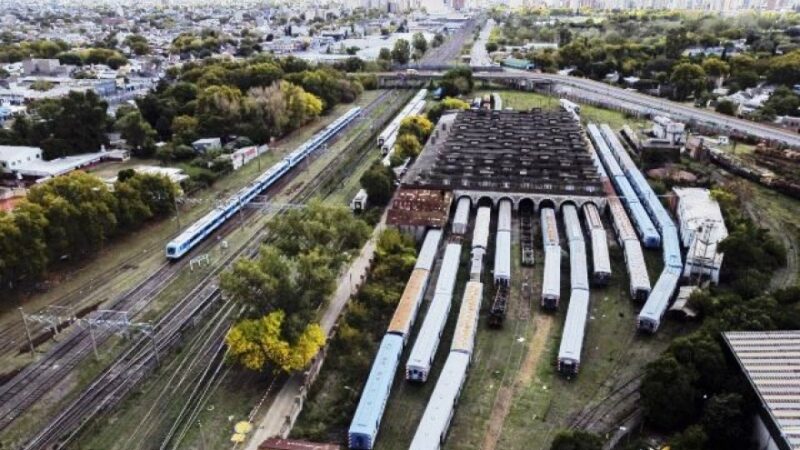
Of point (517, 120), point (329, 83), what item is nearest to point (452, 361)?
point (517, 120)

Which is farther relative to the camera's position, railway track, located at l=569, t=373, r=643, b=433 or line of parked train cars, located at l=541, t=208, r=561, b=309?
line of parked train cars, located at l=541, t=208, r=561, b=309

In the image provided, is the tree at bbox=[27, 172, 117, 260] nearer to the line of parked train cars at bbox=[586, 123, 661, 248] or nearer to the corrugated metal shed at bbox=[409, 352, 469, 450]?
the corrugated metal shed at bbox=[409, 352, 469, 450]

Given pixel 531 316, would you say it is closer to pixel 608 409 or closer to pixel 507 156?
pixel 608 409

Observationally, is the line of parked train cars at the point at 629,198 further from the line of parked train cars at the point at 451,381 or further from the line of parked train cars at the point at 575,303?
the line of parked train cars at the point at 451,381

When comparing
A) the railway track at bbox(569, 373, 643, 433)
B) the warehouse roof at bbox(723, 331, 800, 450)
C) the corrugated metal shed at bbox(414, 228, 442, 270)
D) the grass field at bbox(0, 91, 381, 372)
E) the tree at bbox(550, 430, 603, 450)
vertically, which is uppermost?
the warehouse roof at bbox(723, 331, 800, 450)

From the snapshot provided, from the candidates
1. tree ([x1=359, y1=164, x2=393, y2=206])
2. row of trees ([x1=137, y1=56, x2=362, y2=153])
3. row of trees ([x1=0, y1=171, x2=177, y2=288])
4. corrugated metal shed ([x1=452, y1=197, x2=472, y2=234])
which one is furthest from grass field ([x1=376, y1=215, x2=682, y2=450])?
Answer: row of trees ([x1=137, y1=56, x2=362, y2=153])

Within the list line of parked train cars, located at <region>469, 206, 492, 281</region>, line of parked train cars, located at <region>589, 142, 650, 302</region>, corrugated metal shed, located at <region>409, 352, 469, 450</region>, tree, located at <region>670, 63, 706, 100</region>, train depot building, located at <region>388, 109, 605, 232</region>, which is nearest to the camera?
corrugated metal shed, located at <region>409, 352, 469, 450</region>

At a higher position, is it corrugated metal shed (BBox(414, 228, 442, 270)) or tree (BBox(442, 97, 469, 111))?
tree (BBox(442, 97, 469, 111))

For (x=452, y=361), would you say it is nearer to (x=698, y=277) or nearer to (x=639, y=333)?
(x=639, y=333)

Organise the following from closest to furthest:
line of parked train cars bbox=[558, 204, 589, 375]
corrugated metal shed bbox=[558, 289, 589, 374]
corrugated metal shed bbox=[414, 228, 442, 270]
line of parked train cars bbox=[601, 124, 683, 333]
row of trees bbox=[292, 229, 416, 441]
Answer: row of trees bbox=[292, 229, 416, 441] < corrugated metal shed bbox=[558, 289, 589, 374] < line of parked train cars bbox=[558, 204, 589, 375] < line of parked train cars bbox=[601, 124, 683, 333] < corrugated metal shed bbox=[414, 228, 442, 270]
